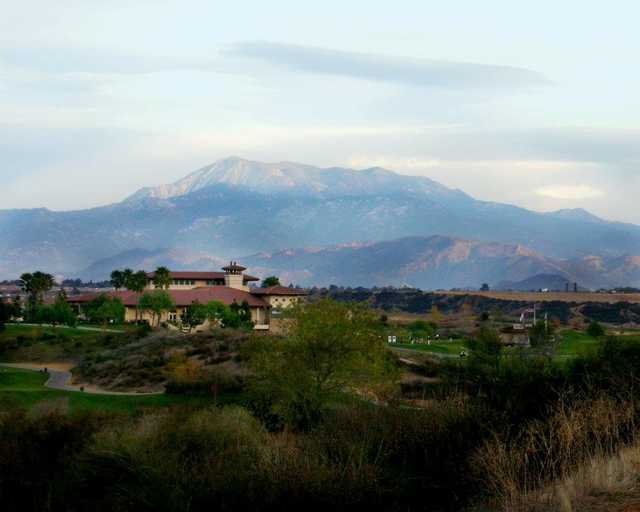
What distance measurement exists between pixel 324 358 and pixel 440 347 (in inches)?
2491

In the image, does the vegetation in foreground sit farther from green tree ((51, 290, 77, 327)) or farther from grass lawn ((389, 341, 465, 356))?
green tree ((51, 290, 77, 327))

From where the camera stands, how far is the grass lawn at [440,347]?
9806 centimetres

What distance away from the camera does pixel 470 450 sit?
18953 millimetres

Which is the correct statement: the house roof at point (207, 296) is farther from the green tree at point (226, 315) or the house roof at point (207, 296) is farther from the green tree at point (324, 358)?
the green tree at point (324, 358)

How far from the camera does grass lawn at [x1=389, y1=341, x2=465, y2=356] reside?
98062mm

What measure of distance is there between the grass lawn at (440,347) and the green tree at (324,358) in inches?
2052

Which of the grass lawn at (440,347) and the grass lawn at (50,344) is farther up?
the grass lawn at (50,344)

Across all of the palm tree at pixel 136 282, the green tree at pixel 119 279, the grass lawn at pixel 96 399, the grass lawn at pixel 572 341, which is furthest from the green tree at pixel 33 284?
the grass lawn at pixel 572 341

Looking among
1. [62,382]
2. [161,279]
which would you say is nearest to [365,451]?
[62,382]

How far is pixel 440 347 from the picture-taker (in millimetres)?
104188

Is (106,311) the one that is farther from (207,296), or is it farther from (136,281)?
(207,296)

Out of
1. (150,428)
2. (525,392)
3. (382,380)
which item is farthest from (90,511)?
(382,380)

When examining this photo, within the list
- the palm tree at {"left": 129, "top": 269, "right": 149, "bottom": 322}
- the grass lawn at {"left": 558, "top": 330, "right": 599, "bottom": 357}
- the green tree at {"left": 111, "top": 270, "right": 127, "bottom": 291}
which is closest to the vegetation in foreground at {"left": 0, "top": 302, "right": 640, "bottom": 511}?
the grass lawn at {"left": 558, "top": 330, "right": 599, "bottom": 357}

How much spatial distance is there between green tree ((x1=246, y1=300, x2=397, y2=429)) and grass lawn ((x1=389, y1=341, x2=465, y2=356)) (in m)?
52.1
